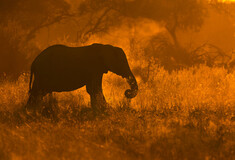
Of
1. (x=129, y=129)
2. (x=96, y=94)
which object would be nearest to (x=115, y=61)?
(x=96, y=94)

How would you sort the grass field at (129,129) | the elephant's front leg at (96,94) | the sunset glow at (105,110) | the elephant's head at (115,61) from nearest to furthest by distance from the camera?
the grass field at (129,129) → the sunset glow at (105,110) → the elephant's front leg at (96,94) → the elephant's head at (115,61)

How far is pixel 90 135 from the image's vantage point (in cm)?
554

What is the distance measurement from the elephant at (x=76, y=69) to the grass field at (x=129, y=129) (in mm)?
304

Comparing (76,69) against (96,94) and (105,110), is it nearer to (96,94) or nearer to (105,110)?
(96,94)

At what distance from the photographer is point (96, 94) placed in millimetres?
7152

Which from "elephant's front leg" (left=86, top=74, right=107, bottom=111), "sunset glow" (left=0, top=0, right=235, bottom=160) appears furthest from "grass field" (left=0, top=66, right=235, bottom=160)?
"elephant's front leg" (left=86, top=74, right=107, bottom=111)

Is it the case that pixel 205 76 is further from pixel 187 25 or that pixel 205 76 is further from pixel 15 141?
pixel 187 25

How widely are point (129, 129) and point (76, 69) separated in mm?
2055

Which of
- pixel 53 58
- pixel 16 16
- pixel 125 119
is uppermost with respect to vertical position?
pixel 16 16

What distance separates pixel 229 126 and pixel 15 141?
2.85 metres

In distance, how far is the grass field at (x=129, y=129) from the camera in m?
4.79

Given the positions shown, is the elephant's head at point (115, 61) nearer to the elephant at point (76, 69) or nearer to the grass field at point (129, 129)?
the elephant at point (76, 69)

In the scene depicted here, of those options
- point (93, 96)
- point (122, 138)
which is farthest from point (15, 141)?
point (93, 96)

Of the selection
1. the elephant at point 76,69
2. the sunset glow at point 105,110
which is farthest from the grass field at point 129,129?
the elephant at point 76,69
